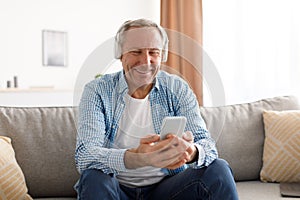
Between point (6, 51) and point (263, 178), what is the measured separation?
3.06 meters

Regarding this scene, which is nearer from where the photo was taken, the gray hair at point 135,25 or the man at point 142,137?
the man at point 142,137

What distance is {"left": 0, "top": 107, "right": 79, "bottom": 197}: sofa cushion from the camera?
195cm

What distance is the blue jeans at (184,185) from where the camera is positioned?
148 cm

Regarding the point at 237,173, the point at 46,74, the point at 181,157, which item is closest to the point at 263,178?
the point at 237,173

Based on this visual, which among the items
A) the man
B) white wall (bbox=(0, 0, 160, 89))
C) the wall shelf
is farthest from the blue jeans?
white wall (bbox=(0, 0, 160, 89))

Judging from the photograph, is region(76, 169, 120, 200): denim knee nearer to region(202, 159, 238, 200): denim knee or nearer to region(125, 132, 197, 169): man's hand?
region(125, 132, 197, 169): man's hand

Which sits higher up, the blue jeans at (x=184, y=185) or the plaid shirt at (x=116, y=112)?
the plaid shirt at (x=116, y=112)

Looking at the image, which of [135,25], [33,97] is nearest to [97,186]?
[135,25]

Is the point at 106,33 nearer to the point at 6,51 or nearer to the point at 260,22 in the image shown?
the point at 6,51

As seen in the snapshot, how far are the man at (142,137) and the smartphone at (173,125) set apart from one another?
2 centimetres

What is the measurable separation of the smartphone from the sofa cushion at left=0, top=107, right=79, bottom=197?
0.64 meters

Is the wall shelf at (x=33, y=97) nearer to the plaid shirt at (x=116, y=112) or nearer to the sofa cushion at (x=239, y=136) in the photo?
the sofa cushion at (x=239, y=136)

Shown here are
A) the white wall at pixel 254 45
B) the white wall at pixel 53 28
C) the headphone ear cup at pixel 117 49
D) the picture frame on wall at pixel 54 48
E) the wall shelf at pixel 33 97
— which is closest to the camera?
the headphone ear cup at pixel 117 49

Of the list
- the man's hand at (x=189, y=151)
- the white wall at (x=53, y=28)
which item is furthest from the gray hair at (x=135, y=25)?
the white wall at (x=53, y=28)
